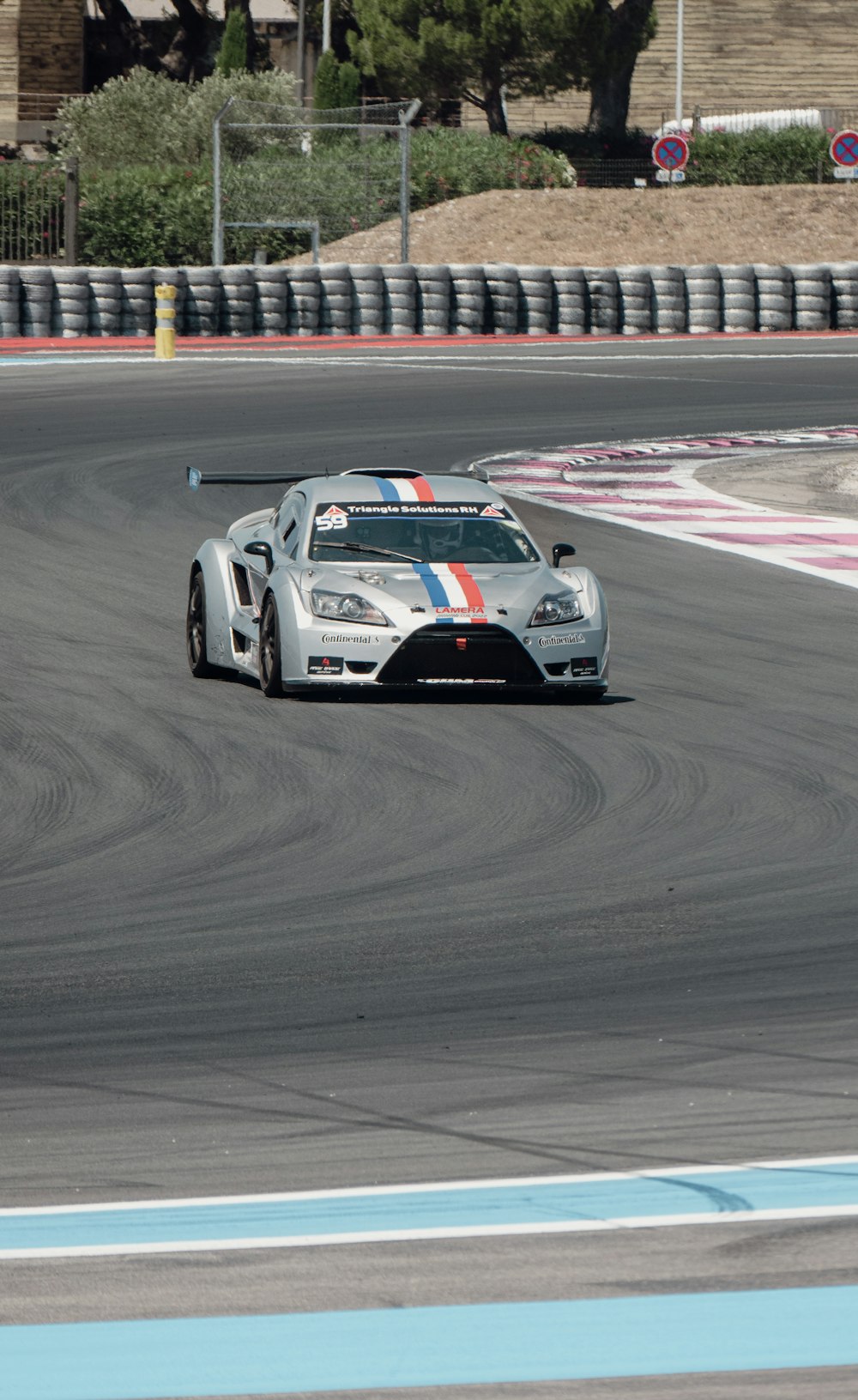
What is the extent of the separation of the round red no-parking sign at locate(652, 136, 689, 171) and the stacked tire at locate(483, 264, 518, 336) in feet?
44.1

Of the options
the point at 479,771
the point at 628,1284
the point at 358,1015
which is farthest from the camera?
the point at 479,771

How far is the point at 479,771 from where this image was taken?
9.82m

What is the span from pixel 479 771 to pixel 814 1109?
4.37 meters

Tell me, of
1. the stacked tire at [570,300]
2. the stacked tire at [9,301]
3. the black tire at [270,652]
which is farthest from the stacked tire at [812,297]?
the black tire at [270,652]

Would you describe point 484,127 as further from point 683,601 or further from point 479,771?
point 479,771

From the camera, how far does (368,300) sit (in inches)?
1292

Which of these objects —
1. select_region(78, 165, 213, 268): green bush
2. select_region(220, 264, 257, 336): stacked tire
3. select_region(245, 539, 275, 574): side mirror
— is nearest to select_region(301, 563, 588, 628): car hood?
select_region(245, 539, 275, 574): side mirror

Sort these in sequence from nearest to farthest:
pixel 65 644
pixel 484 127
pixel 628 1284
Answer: pixel 628 1284, pixel 65 644, pixel 484 127

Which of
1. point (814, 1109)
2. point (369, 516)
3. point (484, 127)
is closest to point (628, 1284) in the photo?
point (814, 1109)

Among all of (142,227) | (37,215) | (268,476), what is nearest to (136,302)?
(37,215)

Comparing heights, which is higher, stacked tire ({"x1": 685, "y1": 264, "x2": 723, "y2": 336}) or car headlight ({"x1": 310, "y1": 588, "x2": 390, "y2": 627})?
stacked tire ({"x1": 685, "y1": 264, "x2": 723, "y2": 336})

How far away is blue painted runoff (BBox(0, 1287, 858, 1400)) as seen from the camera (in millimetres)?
3959

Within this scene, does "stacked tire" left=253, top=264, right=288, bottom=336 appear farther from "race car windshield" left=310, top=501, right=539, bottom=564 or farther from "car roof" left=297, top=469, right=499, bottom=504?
"race car windshield" left=310, top=501, right=539, bottom=564

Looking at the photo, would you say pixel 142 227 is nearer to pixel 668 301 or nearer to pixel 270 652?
pixel 668 301
